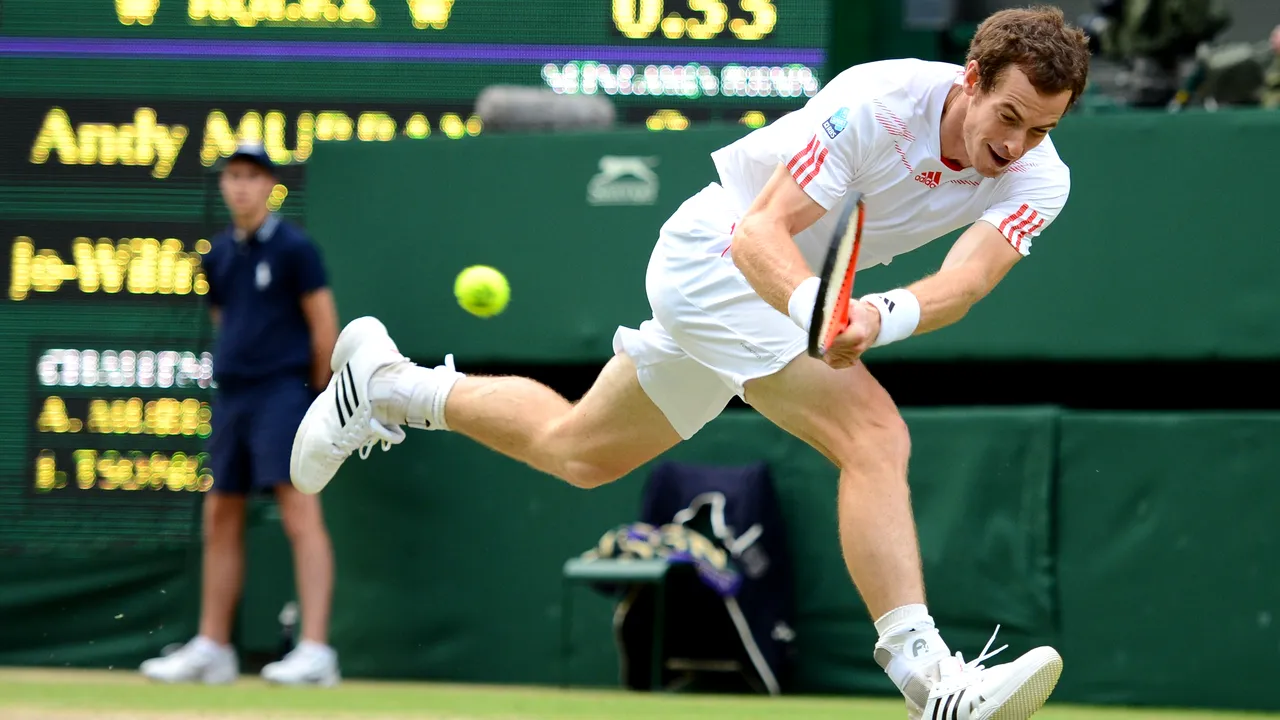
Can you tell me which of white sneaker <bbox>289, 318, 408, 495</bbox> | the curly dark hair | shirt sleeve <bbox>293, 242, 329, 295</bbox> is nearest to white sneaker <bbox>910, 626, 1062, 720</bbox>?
the curly dark hair

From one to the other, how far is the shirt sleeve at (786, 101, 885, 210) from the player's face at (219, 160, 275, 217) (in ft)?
10.9

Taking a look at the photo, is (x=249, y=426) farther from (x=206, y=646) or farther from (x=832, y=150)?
(x=832, y=150)

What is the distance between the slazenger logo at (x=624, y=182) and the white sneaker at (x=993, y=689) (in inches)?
136

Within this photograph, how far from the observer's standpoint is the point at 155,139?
695 cm

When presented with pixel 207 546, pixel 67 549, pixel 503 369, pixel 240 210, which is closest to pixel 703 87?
pixel 503 369

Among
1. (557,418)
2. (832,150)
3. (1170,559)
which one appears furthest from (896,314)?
(1170,559)

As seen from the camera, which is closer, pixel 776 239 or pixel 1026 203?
pixel 776 239

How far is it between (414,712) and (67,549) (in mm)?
2504

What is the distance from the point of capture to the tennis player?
11.4 feet

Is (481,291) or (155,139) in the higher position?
(155,139)

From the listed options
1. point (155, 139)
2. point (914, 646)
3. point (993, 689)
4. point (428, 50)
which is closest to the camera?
point (993, 689)

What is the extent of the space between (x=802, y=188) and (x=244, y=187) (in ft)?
11.1

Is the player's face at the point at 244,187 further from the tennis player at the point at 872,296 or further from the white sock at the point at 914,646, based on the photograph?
the white sock at the point at 914,646

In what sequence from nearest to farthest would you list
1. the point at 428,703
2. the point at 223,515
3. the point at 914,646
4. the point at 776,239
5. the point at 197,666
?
the point at 914,646, the point at 776,239, the point at 428,703, the point at 197,666, the point at 223,515
